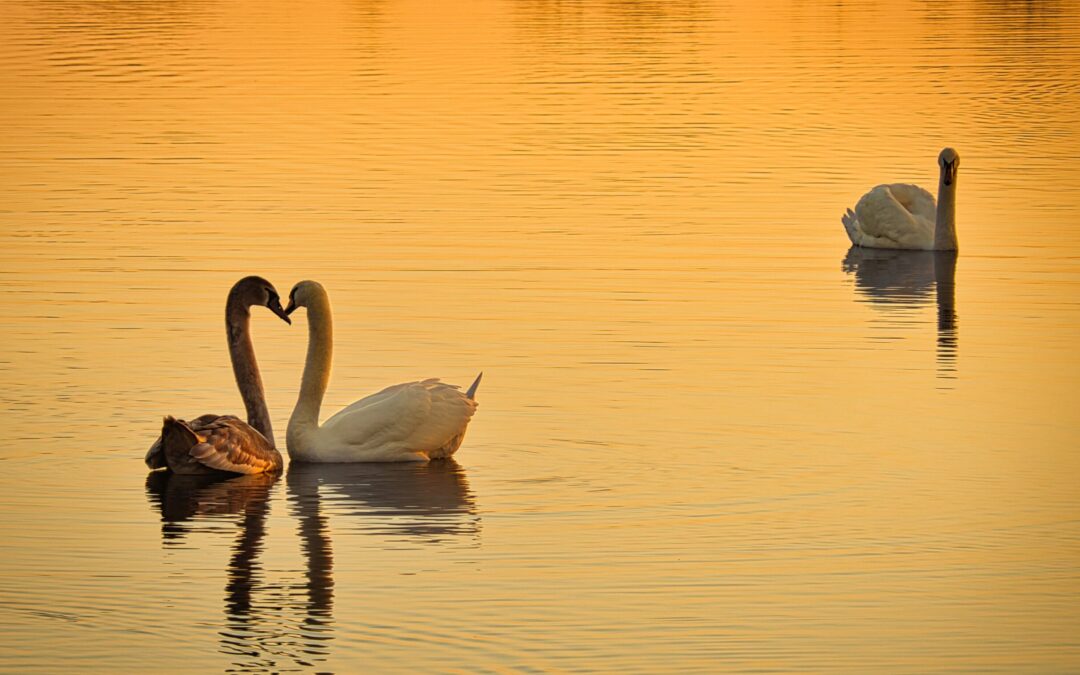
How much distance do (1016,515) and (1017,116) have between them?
2057cm

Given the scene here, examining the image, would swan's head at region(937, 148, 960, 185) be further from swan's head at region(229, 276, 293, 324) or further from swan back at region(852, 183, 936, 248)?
swan's head at region(229, 276, 293, 324)

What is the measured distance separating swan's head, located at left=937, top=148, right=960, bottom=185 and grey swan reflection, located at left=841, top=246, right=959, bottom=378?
662mm

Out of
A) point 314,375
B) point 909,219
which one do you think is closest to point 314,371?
point 314,375

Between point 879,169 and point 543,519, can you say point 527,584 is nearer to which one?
point 543,519

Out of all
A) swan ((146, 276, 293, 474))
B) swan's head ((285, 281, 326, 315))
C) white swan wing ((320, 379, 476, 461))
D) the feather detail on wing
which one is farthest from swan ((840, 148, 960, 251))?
the feather detail on wing

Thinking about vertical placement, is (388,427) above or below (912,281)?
above

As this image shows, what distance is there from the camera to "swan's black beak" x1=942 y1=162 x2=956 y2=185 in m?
21.0

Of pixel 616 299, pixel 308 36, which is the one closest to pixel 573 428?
pixel 616 299

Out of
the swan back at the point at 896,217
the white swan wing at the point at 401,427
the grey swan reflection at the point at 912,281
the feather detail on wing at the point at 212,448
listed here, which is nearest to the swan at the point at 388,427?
the white swan wing at the point at 401,427

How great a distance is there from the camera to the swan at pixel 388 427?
1190 cm

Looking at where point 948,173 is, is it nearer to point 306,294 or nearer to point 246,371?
point 306,294

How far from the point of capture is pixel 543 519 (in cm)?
1062

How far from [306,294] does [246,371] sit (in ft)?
1.70

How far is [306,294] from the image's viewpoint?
12.5 meters
